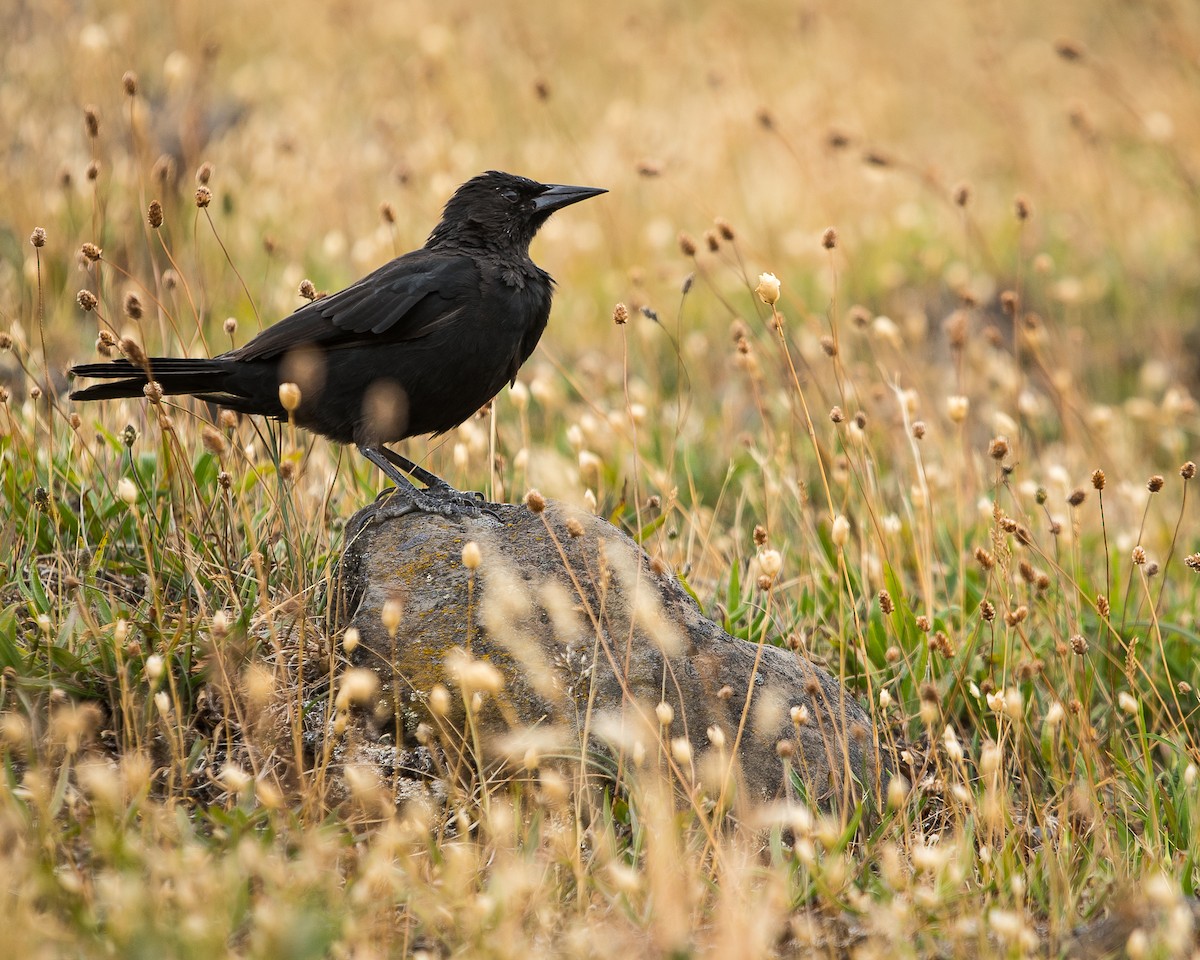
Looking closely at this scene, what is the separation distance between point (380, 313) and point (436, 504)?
70 centimetres

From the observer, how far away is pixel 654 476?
445cm

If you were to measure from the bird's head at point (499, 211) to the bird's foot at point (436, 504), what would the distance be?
3.19 feet

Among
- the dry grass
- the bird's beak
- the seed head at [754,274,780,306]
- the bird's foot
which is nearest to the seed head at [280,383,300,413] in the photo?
the dry grass

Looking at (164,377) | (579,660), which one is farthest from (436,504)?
(164,377)

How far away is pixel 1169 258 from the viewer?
8328 millimetres

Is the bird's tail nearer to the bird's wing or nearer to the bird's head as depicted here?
the bird's wing

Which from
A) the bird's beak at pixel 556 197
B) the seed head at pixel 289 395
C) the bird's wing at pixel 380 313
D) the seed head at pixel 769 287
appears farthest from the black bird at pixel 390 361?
the seed head at pixel 769 287

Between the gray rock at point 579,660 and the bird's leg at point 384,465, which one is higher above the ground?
the bird's leg at point 384,465

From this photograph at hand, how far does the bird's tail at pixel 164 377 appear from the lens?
344 cm

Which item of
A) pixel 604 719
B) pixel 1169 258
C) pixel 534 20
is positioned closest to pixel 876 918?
pixel 604 719

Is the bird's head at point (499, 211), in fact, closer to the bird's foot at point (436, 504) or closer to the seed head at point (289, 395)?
the bird's foot at point (436, 504)

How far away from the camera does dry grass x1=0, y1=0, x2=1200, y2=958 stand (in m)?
2.59

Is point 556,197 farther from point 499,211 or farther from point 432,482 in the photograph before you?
point 432,482

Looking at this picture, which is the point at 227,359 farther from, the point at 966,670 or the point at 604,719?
the point at 966,670
